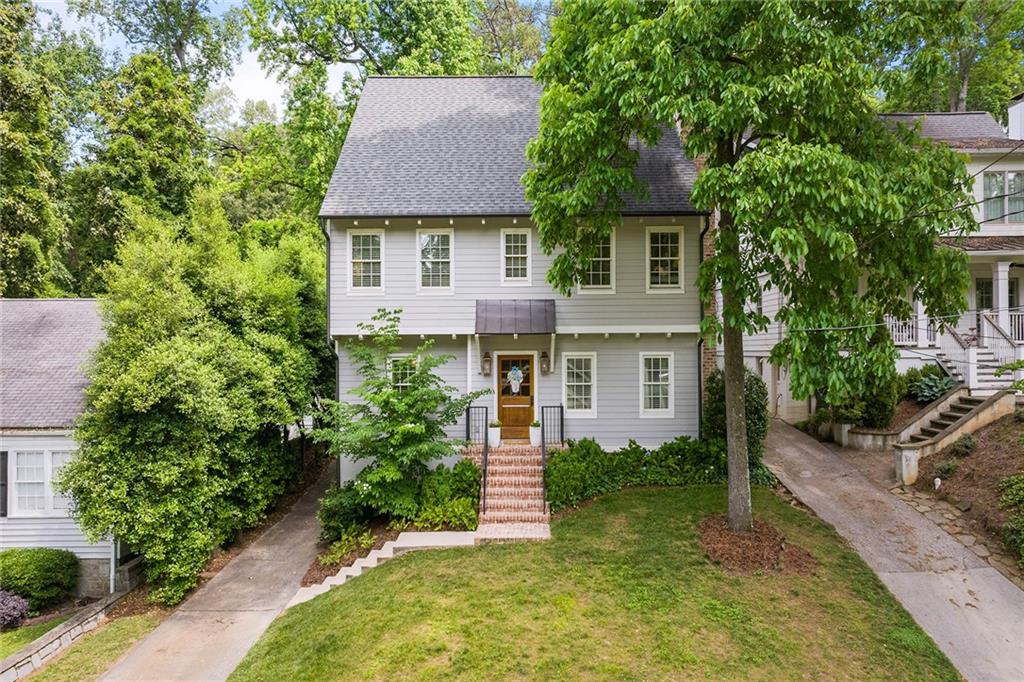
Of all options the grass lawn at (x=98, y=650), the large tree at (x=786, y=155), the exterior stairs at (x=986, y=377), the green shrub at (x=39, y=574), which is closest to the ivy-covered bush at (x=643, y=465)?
the large tree at (x=786, y=155)

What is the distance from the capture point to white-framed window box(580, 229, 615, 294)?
11406 millimetres

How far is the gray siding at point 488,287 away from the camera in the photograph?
37.0 feet

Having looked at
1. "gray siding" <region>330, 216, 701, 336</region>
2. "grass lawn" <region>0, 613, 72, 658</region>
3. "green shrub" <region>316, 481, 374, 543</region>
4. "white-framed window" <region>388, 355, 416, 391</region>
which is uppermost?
"gray siding" <region>330, 216, 701, 336</region>

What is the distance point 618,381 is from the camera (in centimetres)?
1162

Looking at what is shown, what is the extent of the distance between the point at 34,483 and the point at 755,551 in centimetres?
1416

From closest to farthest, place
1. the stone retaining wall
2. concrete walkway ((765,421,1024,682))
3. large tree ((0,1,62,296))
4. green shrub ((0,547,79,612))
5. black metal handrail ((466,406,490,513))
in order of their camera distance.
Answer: concrete walkway ((765,421,1024,682)) < the stone retaining wall < green shrub ((0,547,79,612)) < black metal handrail ((466,406,490,513)) < large tree ((0,1,62,296))

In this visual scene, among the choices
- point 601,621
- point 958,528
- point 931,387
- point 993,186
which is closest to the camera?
point 601,621

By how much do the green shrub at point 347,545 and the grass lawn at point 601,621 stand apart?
4.12 ft

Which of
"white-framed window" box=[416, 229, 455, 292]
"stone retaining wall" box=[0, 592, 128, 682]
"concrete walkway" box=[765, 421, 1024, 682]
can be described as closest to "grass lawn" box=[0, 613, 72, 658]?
"stone retaining wall" box=[0, 592, 128, 682]

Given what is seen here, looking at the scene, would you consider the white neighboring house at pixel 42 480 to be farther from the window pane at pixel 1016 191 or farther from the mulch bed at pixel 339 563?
the window pane at pixel 1016 191

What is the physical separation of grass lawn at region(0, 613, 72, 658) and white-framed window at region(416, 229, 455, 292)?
30.6 feet

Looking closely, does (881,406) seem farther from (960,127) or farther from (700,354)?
(960,127)

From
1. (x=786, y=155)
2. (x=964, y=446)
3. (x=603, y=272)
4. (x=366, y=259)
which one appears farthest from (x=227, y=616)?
(x=964, y=446)

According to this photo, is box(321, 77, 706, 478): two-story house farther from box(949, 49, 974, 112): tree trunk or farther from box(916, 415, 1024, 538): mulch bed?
box(949, 49, 974, 112): tree trunk
